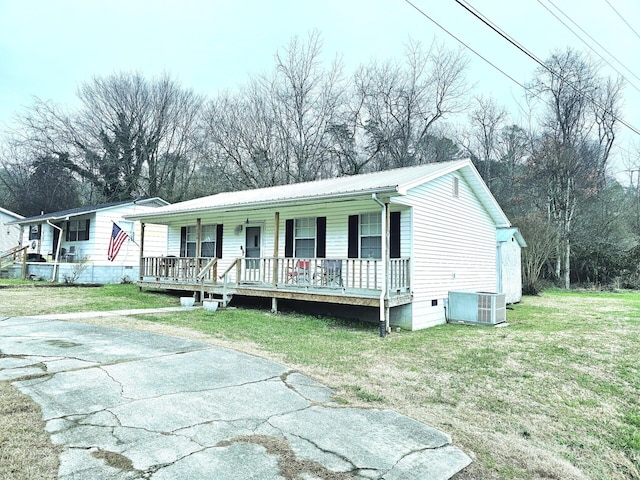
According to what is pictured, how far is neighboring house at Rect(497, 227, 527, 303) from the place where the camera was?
50.7 ft

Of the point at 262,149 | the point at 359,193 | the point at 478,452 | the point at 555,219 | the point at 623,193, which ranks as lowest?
the point at 478,452

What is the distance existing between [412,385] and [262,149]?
78.5 ft

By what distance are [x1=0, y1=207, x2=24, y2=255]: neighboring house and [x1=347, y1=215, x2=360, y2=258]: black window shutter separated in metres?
25.7

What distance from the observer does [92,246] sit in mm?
19219

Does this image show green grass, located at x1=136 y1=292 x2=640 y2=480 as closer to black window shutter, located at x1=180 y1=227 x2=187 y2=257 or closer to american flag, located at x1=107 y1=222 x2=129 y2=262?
black window shutter, located at x1=180 y1=227 x2=187 y2=257

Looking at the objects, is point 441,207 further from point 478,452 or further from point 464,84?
point 464,84

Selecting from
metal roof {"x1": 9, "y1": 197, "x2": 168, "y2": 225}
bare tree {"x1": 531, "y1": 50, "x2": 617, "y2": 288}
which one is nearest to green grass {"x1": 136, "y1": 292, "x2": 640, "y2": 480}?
metal roof {"x1": 9, "y1": 197, "x2": 168, "y2": 225}

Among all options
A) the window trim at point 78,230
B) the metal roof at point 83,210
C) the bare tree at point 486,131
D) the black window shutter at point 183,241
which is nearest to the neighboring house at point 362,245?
the black window shutter at point 183,241

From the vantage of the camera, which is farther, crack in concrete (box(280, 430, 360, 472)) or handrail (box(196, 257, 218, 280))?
handrail (box(196, 257, 218, 280))

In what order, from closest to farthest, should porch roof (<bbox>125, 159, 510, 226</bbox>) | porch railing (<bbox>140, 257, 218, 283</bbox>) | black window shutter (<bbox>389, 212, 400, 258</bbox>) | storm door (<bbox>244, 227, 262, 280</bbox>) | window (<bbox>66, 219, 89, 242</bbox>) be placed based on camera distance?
porch roof (<bbox>125, 159, 510, 226</bbox>) → black window shutter (<bbox>389, 212, 400, 258</bbox>) → porch railing (<bbox>140, 257, 218, 283</bbox>) → storm door (<bbox>244, 227, 262, 280</bbox>) → window (<bbox>66, 219, 89, 242</bbox>)

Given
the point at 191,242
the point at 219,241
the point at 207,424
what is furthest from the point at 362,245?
the point at 207,424

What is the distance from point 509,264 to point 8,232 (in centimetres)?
2989

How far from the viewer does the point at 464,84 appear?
26703mm

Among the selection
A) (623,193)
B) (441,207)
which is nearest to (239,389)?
(441,207)
